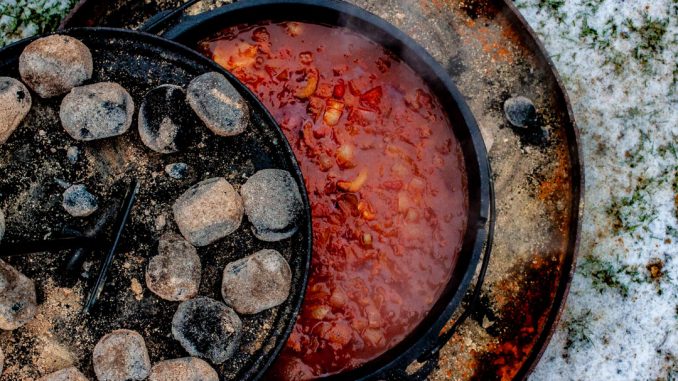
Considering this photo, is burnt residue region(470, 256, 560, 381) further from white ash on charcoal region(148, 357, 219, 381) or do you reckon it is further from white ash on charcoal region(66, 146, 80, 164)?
white ash on charcoal region(66, 146, 80, 164)

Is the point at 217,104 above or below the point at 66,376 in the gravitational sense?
above

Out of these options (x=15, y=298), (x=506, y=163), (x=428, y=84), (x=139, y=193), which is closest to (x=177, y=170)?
(x=139, y=193)

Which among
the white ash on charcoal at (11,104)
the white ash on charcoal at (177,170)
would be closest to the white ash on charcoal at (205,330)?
the white ash on charcoal at (177,170)

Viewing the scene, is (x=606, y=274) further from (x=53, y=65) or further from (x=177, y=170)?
(x=53, y=65)

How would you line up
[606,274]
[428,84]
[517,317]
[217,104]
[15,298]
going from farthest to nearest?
[606,274] → [517,317] → [428,84] → [217,104] → [15,298]

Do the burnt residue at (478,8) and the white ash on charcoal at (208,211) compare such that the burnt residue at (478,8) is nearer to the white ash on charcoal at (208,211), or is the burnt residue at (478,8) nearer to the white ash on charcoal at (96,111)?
the white ash on charcoal at (208,211)

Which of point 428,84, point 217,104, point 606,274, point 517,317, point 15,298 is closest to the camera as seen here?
point 15,298

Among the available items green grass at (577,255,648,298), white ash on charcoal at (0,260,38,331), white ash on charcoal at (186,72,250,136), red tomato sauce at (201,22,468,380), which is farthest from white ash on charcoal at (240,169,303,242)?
green grass at (577,255,648,298)
